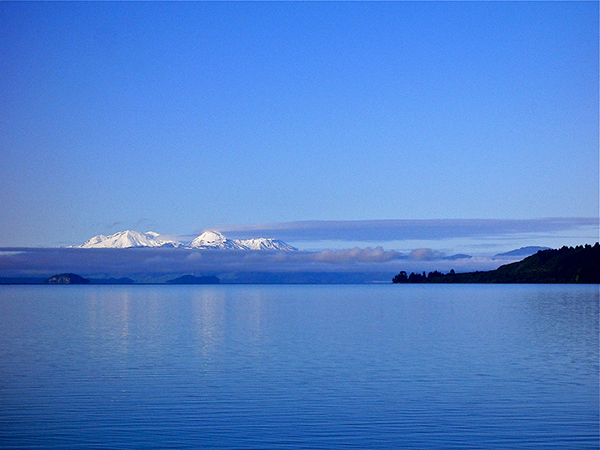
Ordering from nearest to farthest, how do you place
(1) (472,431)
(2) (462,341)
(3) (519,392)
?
1. (1) (472,431)
2. (3) (519,392)
3. (2) (462,341)

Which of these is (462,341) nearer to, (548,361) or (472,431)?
(548,361)

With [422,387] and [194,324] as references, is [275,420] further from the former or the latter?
[194,324]

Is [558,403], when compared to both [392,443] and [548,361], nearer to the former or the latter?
[392,443]

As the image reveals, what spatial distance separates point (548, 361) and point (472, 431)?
19.0m

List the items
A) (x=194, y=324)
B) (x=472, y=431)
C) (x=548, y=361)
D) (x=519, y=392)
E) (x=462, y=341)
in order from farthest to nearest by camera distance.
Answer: (x=194, y=324) < (x=462, y=341) < (x=548, y=361) < (x=519, y=392) < (x=472, y=431)

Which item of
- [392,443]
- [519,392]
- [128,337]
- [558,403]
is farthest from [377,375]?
[128,337]

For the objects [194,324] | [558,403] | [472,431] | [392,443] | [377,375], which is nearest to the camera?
[392,443]

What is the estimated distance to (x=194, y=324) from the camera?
71125mm

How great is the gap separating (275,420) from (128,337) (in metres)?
32.6

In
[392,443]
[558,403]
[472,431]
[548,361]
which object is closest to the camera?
[392,443]

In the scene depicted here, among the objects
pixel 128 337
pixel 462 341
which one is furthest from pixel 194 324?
pixel 462 341

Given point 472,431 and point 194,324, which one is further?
point 194,324

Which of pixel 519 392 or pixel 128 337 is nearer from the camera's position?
pixel 519 392

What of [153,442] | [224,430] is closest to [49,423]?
[153,442]
